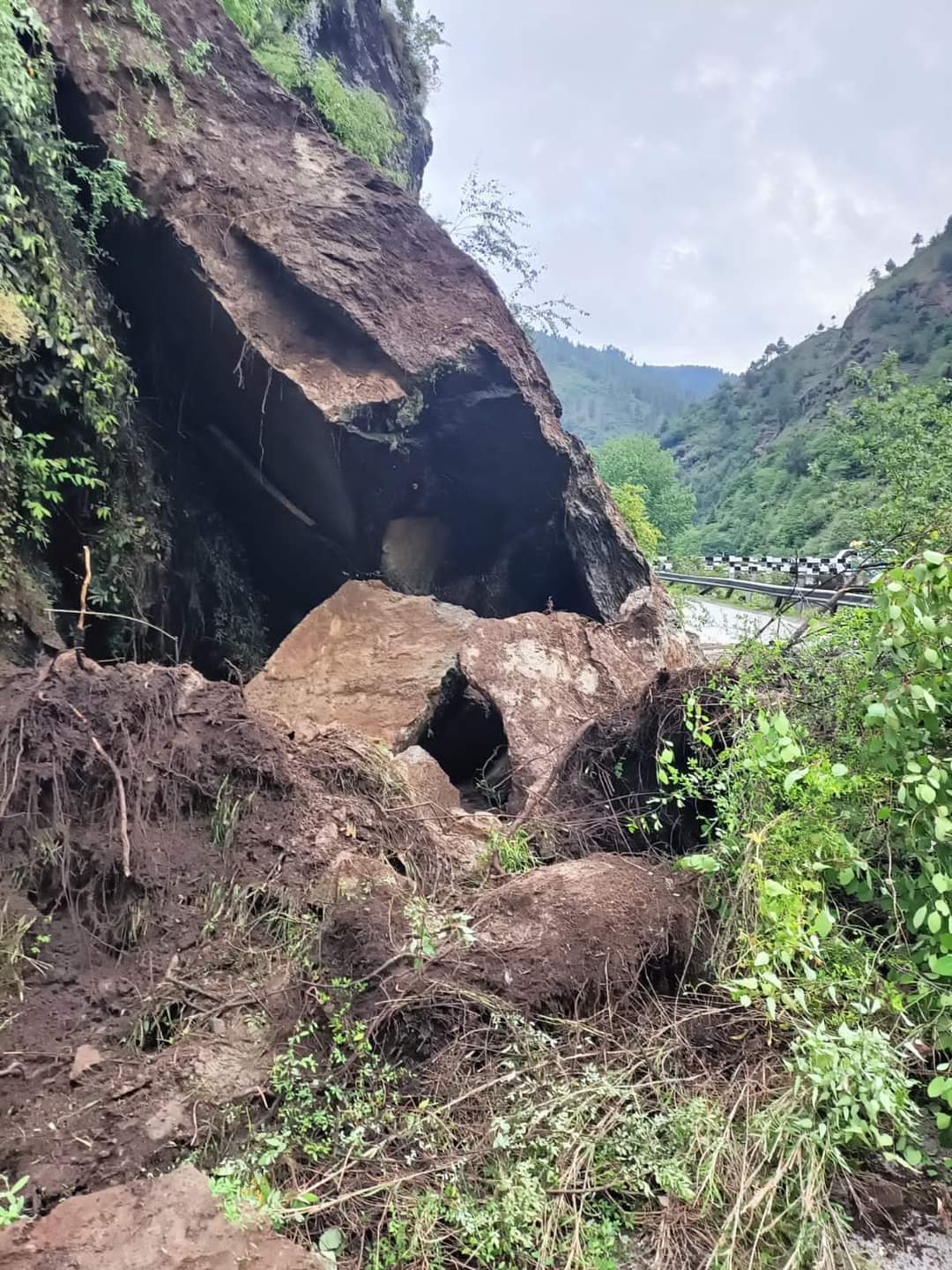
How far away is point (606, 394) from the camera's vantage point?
435ft

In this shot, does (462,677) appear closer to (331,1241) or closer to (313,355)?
(313,355)

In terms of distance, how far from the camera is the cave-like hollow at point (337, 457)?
5.90 metres

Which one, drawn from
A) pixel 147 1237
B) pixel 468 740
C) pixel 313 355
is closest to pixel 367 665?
pixel 468 740

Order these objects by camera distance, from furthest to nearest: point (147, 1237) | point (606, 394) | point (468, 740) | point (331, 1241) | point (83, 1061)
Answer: point (606, 394) < point (468, 740) < point (83, 1061) < point (331, 1241) < point (147, 1237)

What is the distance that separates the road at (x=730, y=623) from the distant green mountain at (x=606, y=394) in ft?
301

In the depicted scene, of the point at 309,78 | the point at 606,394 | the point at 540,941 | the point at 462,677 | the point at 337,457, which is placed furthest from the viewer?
the point at 606,394

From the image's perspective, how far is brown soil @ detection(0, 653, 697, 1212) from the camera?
2.46 m

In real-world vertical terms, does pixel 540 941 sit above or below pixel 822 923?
below

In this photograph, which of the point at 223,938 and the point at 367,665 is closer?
the point at 223,938

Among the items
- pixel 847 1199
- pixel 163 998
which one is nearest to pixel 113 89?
pixel 163 998

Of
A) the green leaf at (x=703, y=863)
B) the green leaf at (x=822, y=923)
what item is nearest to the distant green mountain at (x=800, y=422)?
the green leaf at (x=703, y=863)

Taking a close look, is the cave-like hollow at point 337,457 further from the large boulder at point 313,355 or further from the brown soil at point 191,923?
the brown soil at point 191,923

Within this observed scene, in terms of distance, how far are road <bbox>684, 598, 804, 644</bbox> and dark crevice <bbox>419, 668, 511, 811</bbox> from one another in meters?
1.96

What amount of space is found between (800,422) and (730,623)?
2062 inches
